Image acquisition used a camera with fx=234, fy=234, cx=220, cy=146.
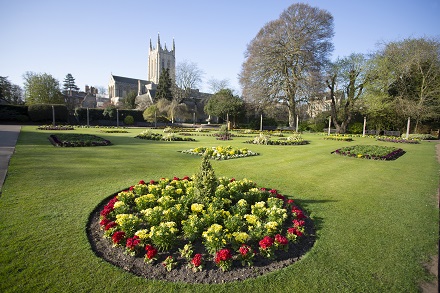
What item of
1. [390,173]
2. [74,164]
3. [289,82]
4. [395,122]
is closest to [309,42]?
[289,82]

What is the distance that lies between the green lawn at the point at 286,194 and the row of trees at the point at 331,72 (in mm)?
24063

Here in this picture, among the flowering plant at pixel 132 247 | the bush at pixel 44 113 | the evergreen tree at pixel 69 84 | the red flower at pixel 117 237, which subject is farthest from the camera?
the evergreen tree at pixel 69 84

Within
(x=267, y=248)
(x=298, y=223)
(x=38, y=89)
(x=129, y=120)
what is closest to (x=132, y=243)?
(x=267, y=248)

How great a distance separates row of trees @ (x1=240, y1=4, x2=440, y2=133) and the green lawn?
947 inches

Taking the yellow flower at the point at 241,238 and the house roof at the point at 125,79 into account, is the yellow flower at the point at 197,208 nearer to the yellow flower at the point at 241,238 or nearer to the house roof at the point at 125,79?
the yellow flower at the point at 241,238

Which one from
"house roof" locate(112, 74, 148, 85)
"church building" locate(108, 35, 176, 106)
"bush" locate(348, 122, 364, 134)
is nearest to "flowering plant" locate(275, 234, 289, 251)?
"bush" locate(348, 122, 364, 134)

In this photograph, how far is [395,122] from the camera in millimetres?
30812

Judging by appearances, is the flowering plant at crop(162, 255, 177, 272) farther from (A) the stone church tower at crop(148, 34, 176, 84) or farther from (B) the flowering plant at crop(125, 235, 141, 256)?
(A) the stone church tower at crop(148, 34, 176, 84)

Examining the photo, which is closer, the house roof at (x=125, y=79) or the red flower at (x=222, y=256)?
the red flower at (x=222, y=256)

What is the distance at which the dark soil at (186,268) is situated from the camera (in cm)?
279

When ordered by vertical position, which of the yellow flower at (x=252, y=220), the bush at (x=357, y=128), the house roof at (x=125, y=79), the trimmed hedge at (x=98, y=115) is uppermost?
the house roof at (x=125, y=79)

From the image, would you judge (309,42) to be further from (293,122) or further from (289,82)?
(293,122)

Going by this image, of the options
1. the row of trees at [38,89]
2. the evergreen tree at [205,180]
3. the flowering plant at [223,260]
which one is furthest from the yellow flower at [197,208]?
the row of trees at [38,89]

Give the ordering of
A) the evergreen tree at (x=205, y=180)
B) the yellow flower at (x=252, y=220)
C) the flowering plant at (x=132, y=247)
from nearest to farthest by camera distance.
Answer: the flowering plant at (x=132, y=247) < the yellow flower at (x=252, y=220) < the evergreen tree at (x=205, y=180)
